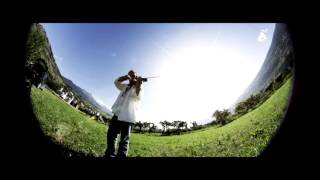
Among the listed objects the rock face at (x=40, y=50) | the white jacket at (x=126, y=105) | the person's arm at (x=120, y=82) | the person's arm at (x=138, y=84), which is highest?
the rock face at (x=40, y=50)

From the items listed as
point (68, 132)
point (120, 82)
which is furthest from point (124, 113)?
point (68, 132)

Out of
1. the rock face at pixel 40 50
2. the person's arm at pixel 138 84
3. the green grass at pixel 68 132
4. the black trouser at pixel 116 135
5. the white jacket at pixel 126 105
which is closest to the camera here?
the black trouser at pixel 116 135

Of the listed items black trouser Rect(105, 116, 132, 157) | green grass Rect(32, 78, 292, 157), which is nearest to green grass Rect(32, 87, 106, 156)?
green grass Rect(32, 78, 292, 157)

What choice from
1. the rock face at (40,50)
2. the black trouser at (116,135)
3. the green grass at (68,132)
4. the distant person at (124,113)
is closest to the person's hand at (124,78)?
the distant person at (124,113)

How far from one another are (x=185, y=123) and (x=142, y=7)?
46.8 meters

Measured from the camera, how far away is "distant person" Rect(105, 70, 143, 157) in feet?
20.8

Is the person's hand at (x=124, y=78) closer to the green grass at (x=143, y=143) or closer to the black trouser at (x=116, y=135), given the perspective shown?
the black trouser at (x=116, y=135)

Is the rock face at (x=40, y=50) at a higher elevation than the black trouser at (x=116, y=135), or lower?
higher

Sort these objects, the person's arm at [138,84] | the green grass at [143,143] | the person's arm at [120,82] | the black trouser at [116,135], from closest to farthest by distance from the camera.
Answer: the black trouser at [116,135] → the person's arm at [138,84] → the person's arm at [120,82] → the green grass at [143,143]

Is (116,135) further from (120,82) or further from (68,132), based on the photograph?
(68,132)

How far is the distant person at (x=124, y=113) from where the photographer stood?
20.8 ft

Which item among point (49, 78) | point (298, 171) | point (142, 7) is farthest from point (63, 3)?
point (49, 78)

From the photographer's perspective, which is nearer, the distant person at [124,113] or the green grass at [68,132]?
the distant person at [124,113]

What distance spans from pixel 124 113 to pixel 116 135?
0.49m
